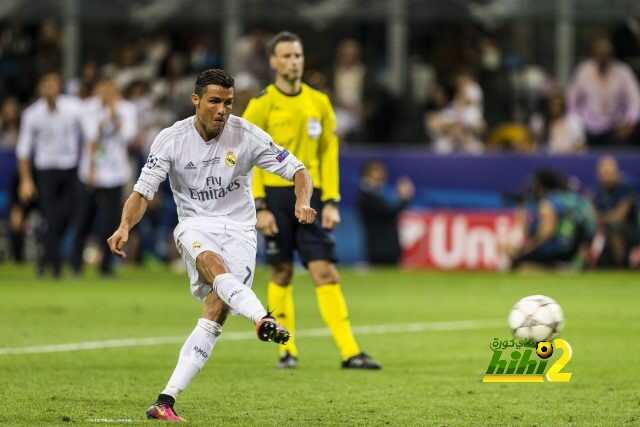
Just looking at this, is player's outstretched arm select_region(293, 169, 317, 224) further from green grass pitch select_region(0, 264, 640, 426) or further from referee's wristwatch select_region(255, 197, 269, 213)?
referee's wristwatch select_region(255, 197, 269, 213)

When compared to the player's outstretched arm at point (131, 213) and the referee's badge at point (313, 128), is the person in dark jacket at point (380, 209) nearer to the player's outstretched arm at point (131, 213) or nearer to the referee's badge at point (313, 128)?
the referee's badge at point (313, 128)

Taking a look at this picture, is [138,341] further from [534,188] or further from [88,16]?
[88,16]

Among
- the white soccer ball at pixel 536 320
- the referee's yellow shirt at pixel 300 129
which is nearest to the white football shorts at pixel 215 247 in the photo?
the white soccer ball at pixel 536 320

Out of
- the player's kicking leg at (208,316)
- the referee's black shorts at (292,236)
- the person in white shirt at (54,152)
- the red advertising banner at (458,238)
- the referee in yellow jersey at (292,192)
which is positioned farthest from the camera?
the red advertising banner at (458,238)

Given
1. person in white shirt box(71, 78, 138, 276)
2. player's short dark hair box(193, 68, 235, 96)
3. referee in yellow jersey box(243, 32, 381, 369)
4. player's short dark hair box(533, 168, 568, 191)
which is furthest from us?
player's short dark hair box(533, 168, 568, 191)

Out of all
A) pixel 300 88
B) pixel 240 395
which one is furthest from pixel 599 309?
pixel 240 395

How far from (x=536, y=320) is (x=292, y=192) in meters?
2.23

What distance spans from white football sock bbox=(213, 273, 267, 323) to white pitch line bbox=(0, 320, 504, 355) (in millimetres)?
3700

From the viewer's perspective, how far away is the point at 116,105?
1956 cm

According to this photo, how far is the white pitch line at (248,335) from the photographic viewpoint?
11.5m

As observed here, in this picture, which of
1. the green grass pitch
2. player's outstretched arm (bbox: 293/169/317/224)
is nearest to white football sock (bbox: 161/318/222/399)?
the green grass pitch

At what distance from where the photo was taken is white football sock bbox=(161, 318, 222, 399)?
7895mm

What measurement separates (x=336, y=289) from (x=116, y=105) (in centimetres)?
938

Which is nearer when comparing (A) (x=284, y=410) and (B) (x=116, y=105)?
(A) (x=284, y=410)
